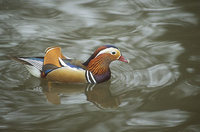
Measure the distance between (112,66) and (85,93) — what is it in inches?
40.9

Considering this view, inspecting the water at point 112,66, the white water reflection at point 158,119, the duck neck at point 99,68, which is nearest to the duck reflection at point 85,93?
the water at point 112,66

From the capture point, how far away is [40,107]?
4855mm

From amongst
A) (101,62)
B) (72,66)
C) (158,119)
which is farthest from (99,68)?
(158,119)

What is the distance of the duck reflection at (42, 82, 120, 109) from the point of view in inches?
202

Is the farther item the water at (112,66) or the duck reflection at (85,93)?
the duck reflection at (85,93)

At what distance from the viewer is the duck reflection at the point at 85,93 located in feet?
16.8

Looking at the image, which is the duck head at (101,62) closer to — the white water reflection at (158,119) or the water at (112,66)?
the water at (112,66)

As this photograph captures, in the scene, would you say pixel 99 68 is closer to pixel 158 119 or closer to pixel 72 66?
pixel 72 66

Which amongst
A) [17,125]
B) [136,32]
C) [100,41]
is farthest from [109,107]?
[136,32]

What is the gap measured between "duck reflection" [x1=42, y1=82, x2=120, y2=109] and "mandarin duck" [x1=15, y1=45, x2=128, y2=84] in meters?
0.09

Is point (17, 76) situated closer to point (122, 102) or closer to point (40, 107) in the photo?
point (40, 107)

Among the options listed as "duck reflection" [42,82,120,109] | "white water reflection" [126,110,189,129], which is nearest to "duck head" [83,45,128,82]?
"duck reflection" [42,82,120,109]

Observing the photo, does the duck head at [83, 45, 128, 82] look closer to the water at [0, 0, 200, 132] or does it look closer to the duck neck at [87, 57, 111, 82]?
the duck neck at [87, 57, 111, 82]

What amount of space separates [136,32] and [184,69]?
169 centimetres
